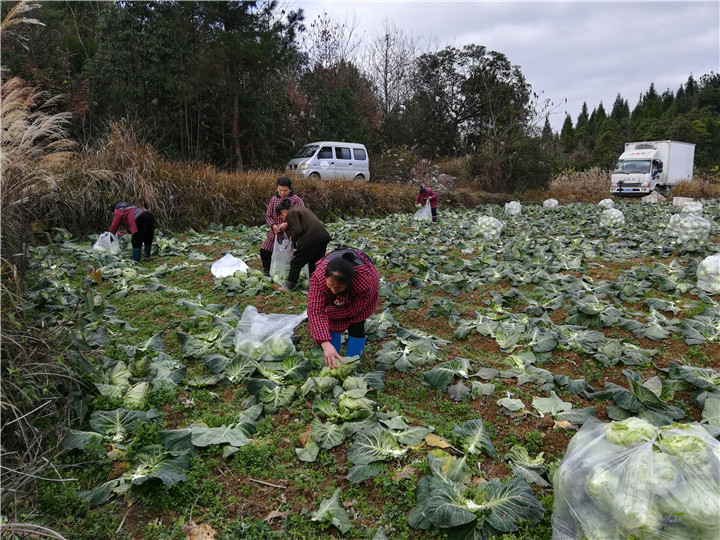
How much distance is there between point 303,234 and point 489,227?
5294 mm

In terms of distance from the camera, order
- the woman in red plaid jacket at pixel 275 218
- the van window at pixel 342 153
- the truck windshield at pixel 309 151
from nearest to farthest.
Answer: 1. the woman in red plaid jacket at pixel 275 218
2. the truck windshield at pixel 309 151
3. the van window at pixel 342 153

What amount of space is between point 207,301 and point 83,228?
16.6 feet

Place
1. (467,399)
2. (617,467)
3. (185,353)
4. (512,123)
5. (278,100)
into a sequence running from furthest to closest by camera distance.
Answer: (512,123)
(278,100)
(185,353)
(467,399)
(617,467)

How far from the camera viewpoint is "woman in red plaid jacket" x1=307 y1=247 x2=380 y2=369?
9.82 ft

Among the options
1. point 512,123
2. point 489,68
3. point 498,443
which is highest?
point 489,68

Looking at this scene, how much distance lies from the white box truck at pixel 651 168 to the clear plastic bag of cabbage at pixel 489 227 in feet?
60.3

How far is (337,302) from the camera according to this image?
337 cm

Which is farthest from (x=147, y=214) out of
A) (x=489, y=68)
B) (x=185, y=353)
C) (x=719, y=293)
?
(x=489, y=68)

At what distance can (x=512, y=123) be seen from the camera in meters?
21.9

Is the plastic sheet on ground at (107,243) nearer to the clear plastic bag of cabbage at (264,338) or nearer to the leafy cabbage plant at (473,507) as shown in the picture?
the clear plastic bag of cabbage at (264,338)

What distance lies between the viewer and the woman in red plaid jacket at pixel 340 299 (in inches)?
118

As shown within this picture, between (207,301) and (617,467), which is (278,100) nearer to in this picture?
(207,301)

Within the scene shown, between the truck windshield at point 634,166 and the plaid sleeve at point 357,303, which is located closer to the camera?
the plaid sleeve at point 357,303

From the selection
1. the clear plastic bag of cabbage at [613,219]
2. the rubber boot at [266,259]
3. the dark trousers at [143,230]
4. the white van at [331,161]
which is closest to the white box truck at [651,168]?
the white van at [331,161]
